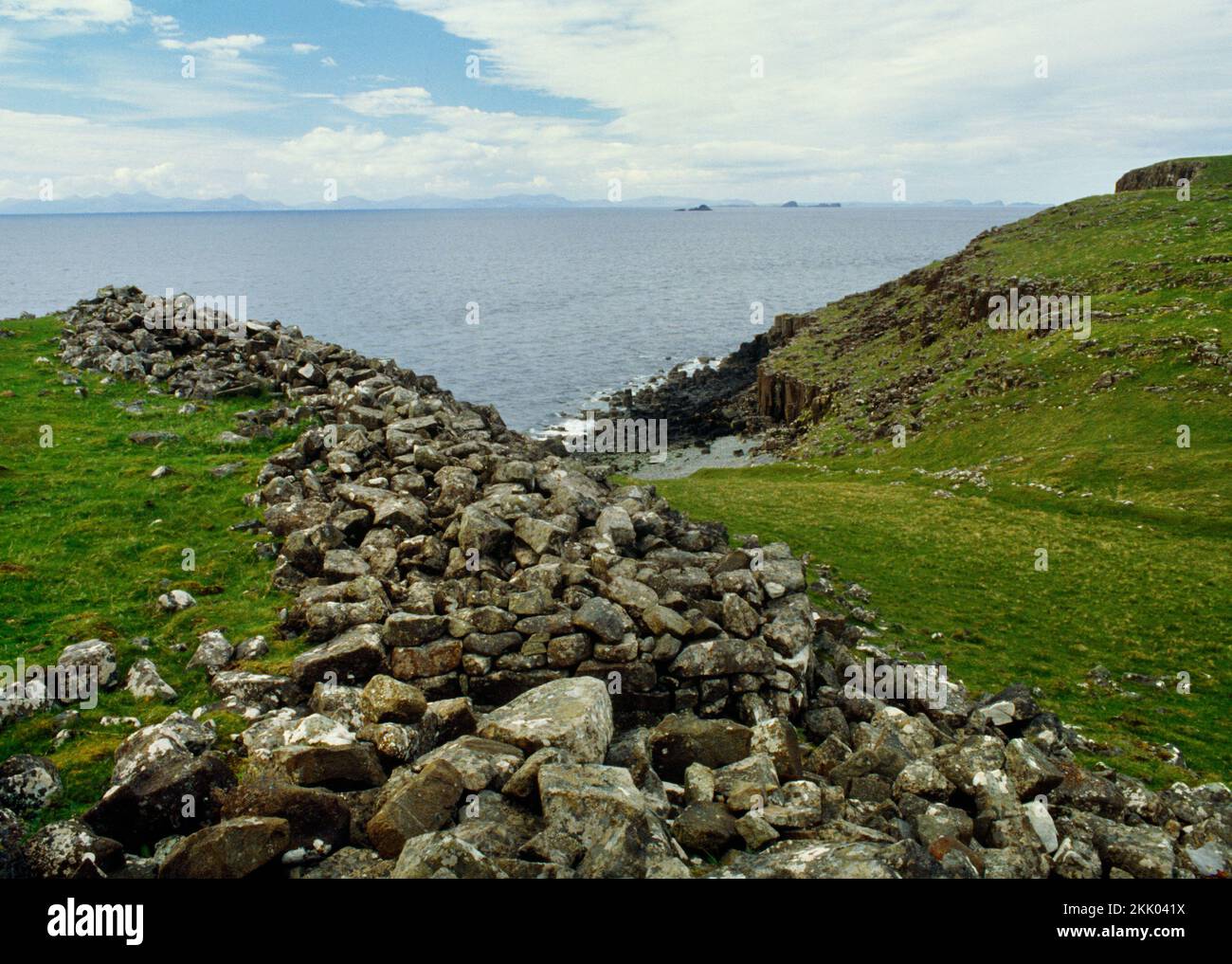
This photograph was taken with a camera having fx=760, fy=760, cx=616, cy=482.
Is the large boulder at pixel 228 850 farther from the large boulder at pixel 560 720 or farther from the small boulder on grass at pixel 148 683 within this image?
the small boulder on grass at pixel 148 683

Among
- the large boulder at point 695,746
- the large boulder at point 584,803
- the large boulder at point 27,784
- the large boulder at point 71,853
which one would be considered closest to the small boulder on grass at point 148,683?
the large boulder at point 27,784

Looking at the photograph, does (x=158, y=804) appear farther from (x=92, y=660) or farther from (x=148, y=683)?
(x=92, y=660)

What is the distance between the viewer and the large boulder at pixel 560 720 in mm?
11547

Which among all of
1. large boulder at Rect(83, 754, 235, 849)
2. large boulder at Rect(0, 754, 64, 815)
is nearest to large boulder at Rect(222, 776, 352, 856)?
large boulder at Rect(83, 754, 235, 849)

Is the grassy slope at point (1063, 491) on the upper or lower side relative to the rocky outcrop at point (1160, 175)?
lower

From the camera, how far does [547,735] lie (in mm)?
11586

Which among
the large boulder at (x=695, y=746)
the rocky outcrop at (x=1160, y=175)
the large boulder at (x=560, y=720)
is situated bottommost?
the large boulder at (x=695, y=746)

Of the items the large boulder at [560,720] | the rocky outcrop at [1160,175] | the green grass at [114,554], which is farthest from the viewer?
the rocky outcrop at [1160,175]

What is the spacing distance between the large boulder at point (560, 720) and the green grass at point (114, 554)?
433 centimetres

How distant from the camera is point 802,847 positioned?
9.91m

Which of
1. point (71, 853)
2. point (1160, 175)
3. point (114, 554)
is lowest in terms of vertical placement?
point (71, 853)

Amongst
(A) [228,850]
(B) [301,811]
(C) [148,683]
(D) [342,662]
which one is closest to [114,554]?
(C) [148,683]

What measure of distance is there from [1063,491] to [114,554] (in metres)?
41.8

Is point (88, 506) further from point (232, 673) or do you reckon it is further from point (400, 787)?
point (400, 787)
